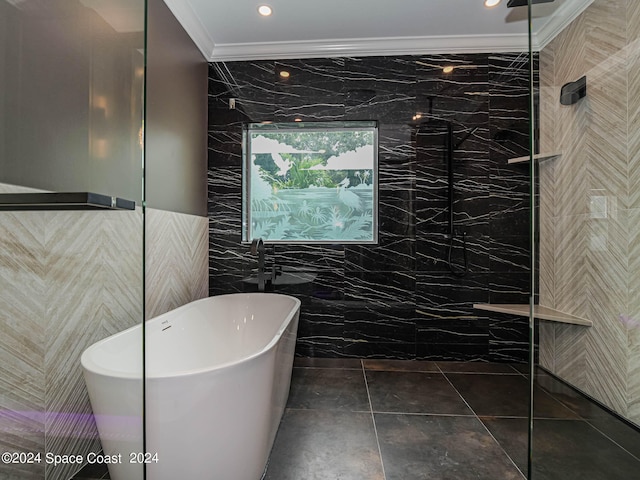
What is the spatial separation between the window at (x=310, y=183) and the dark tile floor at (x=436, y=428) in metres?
1.20

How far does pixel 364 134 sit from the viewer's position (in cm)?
301

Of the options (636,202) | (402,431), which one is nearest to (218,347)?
(402,431)

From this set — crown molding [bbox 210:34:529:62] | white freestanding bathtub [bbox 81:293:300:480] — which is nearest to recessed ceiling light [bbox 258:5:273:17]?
crown molding [bbox 210:34:529:62]

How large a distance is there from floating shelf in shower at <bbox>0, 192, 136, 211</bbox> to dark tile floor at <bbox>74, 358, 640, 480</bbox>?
2.31ft

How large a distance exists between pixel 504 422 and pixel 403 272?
1298mm

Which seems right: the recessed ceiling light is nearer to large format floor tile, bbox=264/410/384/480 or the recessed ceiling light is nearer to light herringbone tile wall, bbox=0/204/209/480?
light herringbone tile wall, bbox=0/204/209/480

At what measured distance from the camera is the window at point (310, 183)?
3.00m

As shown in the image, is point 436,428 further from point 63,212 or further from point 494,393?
point 63,212

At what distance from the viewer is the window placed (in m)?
3.00

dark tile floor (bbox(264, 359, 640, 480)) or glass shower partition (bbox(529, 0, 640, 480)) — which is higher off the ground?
glass shower partition (bbox(529, 0, 640, 480))

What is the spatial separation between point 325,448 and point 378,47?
9.92 feet

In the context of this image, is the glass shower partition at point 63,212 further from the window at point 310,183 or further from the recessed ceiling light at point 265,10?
the window at point 310,183

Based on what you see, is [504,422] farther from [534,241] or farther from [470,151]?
[470,151]

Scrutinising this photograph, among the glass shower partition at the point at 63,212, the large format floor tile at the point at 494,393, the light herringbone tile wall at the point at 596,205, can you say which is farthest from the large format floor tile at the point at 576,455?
the glass shower partition at the point at 63,212
